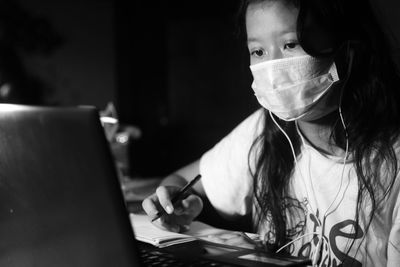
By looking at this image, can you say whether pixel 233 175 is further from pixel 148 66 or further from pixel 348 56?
pixel 148 66

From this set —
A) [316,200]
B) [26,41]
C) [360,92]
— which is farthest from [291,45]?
[26,41]

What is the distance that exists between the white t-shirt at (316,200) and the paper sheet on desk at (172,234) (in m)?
0.16

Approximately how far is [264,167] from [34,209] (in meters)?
0.72

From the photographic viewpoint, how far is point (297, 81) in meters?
1.13

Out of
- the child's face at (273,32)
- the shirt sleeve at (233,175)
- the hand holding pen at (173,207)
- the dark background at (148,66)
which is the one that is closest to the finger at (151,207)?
the hand holding pen at (173,207)

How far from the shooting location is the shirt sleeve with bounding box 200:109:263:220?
133 centimetres

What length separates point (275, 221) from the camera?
1.21 metres

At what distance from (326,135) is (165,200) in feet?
1.26

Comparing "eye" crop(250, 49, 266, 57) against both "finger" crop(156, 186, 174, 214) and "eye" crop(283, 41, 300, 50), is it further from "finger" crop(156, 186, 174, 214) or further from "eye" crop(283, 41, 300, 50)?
"finger" crop(156, 186, 174, 214)

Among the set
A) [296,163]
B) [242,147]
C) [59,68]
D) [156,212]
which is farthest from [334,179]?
[59,68]

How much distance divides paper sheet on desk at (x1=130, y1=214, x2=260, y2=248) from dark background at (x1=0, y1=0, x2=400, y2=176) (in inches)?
132

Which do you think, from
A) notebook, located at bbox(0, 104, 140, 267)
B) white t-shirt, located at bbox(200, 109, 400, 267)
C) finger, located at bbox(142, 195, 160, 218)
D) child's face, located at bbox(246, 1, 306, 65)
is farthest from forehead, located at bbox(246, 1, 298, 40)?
notebook, located at bbox(0, 104, 140, 267)

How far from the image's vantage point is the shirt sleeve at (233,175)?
133 cm

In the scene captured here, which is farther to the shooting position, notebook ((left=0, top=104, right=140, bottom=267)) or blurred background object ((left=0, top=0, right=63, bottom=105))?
blurred background object ((left=0, top=0, right=63, bottom=105))
